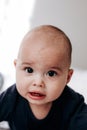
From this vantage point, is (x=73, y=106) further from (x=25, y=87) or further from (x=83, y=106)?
(x=25, y=87)

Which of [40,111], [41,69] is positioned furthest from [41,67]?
[40,111]

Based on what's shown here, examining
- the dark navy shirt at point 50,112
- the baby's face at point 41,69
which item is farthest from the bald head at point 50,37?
the dark navy shirt at point 50,112

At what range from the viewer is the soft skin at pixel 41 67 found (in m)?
0.70

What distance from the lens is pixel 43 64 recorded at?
2.30 feet

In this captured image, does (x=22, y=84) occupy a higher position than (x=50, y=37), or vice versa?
(x=50, y=37)

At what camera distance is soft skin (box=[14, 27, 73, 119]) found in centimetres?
70

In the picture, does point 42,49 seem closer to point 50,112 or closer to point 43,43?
point 43,43

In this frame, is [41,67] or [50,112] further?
[50,112]

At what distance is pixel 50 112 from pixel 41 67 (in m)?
0.15

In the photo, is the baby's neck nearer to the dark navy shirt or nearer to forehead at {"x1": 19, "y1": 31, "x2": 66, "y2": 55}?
the dark navy shirt

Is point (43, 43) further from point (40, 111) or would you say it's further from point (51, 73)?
point (40, 111)

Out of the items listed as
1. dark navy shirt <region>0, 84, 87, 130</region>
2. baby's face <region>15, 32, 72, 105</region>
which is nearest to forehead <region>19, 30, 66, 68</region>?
baby's face <region>15, 32, 72, 105</region>

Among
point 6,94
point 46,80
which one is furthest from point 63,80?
point 6,94

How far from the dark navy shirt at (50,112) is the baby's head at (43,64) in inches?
3.2
